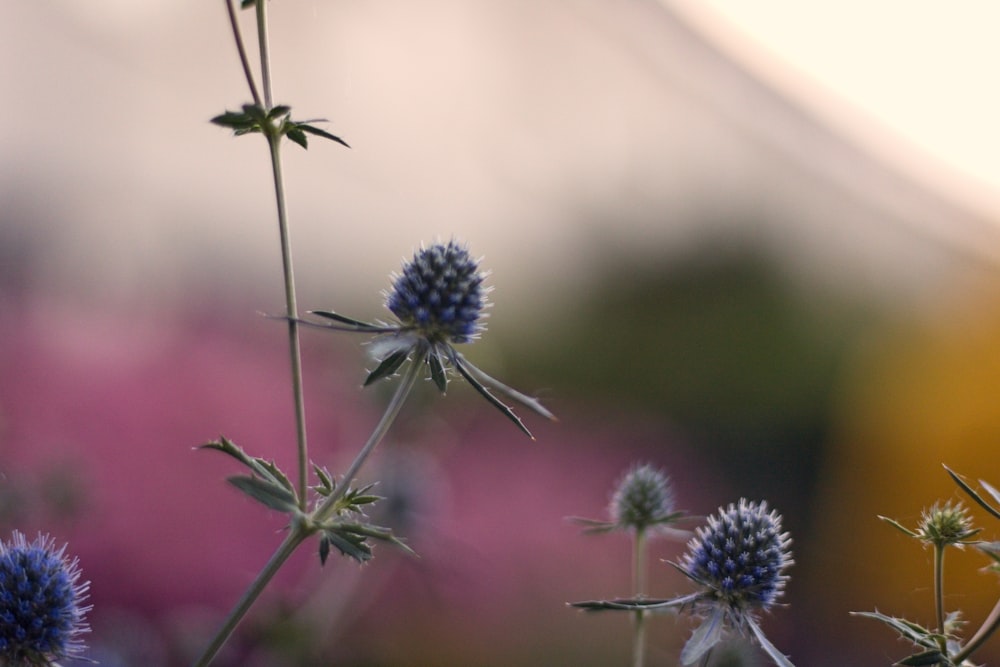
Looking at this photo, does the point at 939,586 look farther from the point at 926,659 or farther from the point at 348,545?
the point at 348,545

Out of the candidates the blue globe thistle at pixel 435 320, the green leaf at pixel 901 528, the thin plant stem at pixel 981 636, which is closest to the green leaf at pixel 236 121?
the blue globe thistle at pixel 435 320

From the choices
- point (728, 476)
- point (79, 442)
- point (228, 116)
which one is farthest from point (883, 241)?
point (228, 116)

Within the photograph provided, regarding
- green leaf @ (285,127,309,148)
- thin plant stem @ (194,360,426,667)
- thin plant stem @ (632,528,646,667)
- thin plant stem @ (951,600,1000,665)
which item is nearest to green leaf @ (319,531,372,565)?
thin plant stem @ (194,360,426,667)

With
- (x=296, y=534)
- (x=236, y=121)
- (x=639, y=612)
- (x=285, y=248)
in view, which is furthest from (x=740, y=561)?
(x=236, y=121)

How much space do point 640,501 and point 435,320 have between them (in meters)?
0.48

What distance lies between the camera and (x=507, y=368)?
5.52 metres

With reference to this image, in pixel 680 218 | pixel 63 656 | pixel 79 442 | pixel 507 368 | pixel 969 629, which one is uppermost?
pixel 680 218

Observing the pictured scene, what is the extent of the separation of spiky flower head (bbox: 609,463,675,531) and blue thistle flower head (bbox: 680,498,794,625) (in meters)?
0.18

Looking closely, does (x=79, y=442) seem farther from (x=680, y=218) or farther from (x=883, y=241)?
(x=883, y=241)

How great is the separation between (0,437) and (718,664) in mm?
2018

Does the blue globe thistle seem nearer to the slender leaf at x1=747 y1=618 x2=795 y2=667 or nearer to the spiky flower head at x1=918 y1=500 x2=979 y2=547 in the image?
the slender leaf at x1=747 y1=618 x2=795 y2=667

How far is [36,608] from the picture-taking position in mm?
891

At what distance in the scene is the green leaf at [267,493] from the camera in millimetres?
801

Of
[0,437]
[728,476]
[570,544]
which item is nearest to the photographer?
[0,437]
